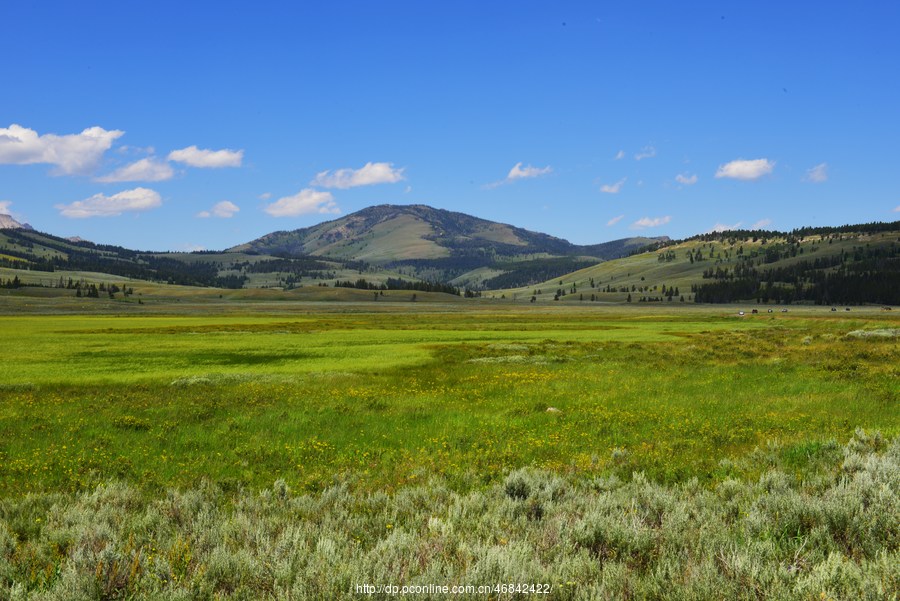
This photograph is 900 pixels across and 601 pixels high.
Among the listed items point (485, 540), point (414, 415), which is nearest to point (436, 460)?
point (485, 540)

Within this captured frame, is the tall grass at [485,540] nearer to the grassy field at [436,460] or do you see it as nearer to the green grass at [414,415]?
the grassy field at [436,460]

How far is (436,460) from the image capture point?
12.9 m

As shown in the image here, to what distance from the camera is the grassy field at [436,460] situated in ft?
19.5

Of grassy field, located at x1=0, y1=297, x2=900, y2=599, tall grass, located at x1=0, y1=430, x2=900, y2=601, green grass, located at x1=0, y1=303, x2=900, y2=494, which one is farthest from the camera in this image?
green grass, located at x1=0, y1=303, x2=900, y2=494

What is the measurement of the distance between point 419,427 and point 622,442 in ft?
22.0

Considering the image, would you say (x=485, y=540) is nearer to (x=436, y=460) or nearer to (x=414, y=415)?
(x=436, y=460)

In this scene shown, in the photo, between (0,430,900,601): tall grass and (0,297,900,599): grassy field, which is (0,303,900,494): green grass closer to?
(0,297,900,599): grassy field

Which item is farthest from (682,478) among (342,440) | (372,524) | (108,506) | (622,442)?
(108,506)

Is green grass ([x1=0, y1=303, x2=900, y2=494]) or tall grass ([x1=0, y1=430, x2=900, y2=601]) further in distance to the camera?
green grass ([x1=0, y1=303, x2=900, y2=494])

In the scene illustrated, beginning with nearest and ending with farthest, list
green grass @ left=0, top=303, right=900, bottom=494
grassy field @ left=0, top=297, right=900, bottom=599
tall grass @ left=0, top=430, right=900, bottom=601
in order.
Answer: tall grass @ left=0, top=430, right=900, bottom=601 < grassy field @ left=0, top=297, right=900, bottom=599 < green grass @ left=0, top=303, right=900, bottom=494

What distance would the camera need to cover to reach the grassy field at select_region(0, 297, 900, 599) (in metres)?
5.95

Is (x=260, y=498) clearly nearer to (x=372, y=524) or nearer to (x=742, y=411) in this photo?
(x=372, y=524)

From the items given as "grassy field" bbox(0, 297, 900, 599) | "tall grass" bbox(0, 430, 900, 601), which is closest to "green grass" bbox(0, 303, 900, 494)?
"grassy field" bbox(0, 297, 900, 599)

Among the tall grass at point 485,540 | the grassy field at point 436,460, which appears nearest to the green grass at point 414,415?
the grassy field at point 436,460
